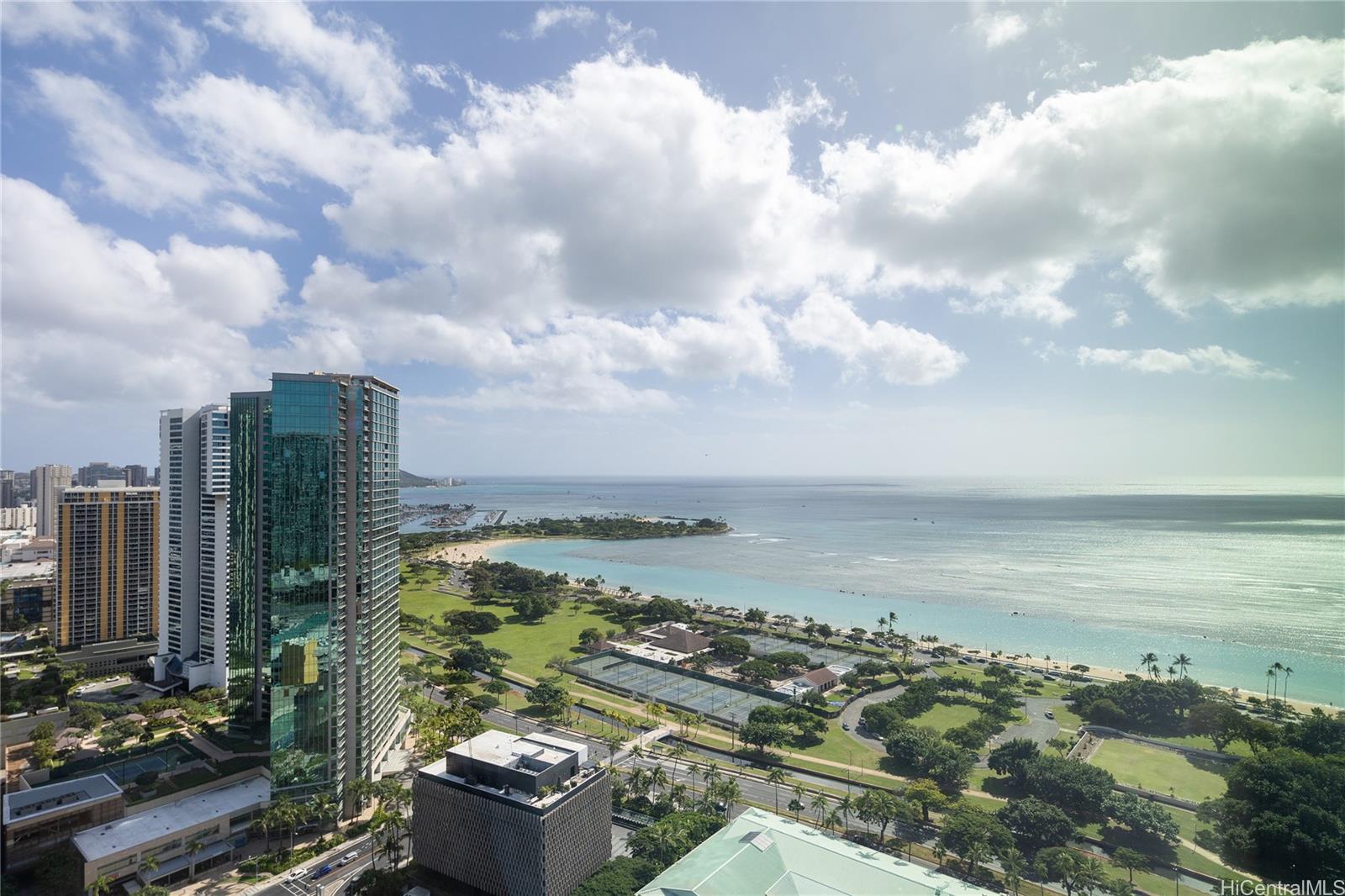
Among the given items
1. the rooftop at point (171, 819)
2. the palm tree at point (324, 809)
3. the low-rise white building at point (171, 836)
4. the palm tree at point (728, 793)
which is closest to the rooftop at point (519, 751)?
the palm tree at point (728, 793)

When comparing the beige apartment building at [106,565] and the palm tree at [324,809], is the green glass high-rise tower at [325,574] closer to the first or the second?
the palm tree at [324,809]

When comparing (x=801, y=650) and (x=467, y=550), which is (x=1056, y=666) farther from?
(x=467, y=550)

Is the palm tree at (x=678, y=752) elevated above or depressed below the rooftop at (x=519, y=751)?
below

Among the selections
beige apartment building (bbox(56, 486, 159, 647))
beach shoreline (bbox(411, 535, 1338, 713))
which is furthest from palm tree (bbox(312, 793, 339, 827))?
beach shoreline (bbox(411, 535, 1338, 713))

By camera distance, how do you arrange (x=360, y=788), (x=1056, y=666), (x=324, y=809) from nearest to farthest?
1. (x=324, y=809)
2. (x=360, y=788)
3. (x=1056, y=666)

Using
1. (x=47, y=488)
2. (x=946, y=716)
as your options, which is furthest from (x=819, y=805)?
(x=47, y=488)

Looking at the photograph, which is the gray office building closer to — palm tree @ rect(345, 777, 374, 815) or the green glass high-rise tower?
palm tree @ rect(345, 777, 374, 815)

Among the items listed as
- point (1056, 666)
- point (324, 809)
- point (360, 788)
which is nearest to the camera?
point (324, 809)
